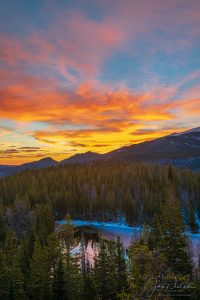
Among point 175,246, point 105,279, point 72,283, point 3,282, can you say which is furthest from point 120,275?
point 3,282

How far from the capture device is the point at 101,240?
44.4 metres

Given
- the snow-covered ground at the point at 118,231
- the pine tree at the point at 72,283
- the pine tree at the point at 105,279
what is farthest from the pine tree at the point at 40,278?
the snow-covered ground at the point at 118,231

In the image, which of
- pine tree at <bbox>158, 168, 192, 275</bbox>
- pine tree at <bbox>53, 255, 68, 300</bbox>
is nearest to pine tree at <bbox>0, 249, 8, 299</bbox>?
pine tree at <bbox>53, 255, 68, 300</bbox>

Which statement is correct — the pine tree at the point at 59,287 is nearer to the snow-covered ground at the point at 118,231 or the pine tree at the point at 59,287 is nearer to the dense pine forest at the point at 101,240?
the dense pine forest at the point at 101,240

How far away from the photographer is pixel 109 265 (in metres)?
39.5

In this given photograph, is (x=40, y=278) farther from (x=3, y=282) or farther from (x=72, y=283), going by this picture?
(x=72, y=283)

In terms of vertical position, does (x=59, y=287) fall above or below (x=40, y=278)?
above

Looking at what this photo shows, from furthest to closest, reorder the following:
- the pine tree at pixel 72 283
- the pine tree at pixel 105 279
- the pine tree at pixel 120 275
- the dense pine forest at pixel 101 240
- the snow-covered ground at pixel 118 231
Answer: the snow-covered ground at pixel 118 231 → the pine tree at pixel 120 275 → the pine tree at pixel 105 279 → the pine tree at pixel 72 283 → the dense pine forest at pixel 101 240

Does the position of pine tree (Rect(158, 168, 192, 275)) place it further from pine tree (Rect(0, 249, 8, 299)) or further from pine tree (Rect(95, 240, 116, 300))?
pine tree (Rect(0, 249, 8, 299))

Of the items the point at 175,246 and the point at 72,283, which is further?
the point at 72,283

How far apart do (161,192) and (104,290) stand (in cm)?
12103

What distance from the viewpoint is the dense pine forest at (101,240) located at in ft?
85.8

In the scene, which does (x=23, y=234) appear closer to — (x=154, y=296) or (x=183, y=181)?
(x=154, y=296)

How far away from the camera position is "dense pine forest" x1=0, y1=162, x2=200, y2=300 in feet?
85.8
